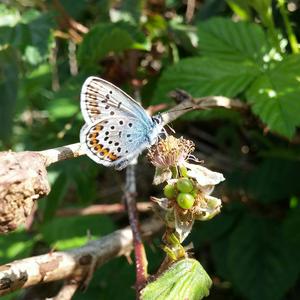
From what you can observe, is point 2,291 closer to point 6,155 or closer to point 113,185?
point 6,155

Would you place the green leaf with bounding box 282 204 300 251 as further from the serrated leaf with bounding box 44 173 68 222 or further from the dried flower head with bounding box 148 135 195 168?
the dried flower head with bounding box 148 135 195 168

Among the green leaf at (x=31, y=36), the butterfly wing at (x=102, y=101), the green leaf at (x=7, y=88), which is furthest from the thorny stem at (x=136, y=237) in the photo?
the green leaf at (x=7, y=88)

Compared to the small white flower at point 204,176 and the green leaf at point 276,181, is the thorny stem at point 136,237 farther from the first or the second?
the green leaf at point 276,181

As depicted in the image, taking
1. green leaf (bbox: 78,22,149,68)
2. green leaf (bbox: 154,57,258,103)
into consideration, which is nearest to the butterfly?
green leaf (bbox: 154,57,258,103)

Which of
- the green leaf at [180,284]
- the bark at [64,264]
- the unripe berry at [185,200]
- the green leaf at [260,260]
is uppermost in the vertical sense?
the unripe berry at [185,200]

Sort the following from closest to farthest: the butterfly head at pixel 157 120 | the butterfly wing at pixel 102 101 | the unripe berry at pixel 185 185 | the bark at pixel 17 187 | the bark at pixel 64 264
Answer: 1. the bark at pixel 17 187
2. the unripe berry at pixel 185 185
3. the bark at pixel 64 264
4. the butterfly wing at pixel 102 101
5. the butterfly head at pixel 157 120

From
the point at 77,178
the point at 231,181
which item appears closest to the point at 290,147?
the point at 231,181

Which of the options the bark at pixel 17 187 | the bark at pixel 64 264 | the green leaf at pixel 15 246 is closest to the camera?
the bark at pixel 17 187
